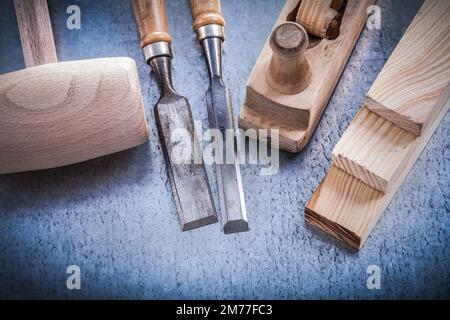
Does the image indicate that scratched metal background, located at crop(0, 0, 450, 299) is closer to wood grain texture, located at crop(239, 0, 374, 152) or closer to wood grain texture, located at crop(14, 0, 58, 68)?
wood grain texture, located at crop(239, 0, 374, 152)

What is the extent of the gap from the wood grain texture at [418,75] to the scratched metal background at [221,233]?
0.14 metres

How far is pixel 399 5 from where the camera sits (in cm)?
121

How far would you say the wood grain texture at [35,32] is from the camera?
1122mm

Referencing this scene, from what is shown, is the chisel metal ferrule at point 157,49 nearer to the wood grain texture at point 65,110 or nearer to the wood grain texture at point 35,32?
the wood grain texture at point 65,110

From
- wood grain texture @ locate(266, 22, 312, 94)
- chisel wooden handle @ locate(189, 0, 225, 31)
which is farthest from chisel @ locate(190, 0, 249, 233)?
wood grain texture @ locate(266, 22, 312, 94)

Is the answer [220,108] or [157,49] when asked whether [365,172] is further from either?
[157,49]

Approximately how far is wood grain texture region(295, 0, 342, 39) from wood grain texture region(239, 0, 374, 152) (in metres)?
0.03

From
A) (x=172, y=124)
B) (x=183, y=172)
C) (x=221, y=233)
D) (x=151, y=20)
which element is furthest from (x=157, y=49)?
(x=221, y=233)

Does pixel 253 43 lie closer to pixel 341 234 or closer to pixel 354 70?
pixel 354 70

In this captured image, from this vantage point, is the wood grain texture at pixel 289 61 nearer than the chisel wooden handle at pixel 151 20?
Yes

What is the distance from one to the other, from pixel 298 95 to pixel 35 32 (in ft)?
1.83

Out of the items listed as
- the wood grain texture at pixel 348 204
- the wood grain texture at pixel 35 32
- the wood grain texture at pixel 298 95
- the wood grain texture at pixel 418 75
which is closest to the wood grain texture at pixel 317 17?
the wood grain texture at pixel 298 95

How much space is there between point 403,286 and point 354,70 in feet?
1.49

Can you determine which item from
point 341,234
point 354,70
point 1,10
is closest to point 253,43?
point 354,70
